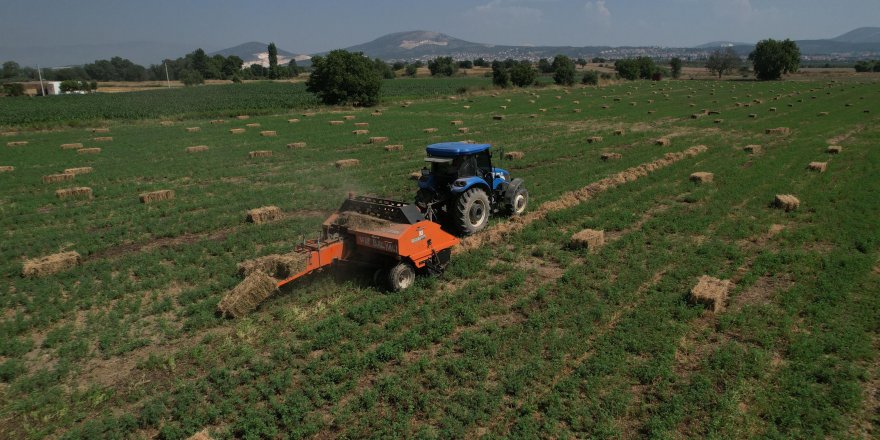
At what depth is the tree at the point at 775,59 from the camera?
290 feet

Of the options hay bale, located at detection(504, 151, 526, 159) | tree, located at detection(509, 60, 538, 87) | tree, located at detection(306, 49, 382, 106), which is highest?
tree, located at detection(509, 60, 538, 87)

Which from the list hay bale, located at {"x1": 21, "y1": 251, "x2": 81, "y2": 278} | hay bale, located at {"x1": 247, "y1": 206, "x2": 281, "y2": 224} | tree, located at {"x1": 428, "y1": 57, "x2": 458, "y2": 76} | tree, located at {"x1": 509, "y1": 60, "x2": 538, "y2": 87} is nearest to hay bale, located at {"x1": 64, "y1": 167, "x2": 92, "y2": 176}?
hay bale, located at {"x1": 21, "y1": 251, "x2": 81, "y2": 278}

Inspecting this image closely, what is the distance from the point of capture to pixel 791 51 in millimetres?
89188

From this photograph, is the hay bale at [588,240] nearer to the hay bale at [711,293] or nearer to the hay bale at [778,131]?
the hay bale at [711,293]

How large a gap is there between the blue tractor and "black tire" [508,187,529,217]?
998 millimetres

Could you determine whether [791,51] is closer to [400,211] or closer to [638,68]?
[638,68]

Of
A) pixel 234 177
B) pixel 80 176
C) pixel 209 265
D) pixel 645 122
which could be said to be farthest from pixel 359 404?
pixel 645 122

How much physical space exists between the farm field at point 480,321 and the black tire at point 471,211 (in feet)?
1.29

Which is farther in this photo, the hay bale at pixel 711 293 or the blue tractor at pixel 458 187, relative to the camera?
the blue tractor at pixel 458 187

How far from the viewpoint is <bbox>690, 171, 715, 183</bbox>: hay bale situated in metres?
16.4

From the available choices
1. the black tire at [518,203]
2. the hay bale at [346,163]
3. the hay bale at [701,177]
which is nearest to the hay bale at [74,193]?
the hay bale at [346,163]

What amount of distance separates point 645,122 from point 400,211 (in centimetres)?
2832

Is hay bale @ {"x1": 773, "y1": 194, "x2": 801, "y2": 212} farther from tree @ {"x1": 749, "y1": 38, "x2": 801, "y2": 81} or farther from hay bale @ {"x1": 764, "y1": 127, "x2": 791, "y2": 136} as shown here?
tree @ {"x1": 749, "y1": 38, "x2": 801, "y2": 81}

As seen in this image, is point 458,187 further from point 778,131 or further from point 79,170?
point 778,131
